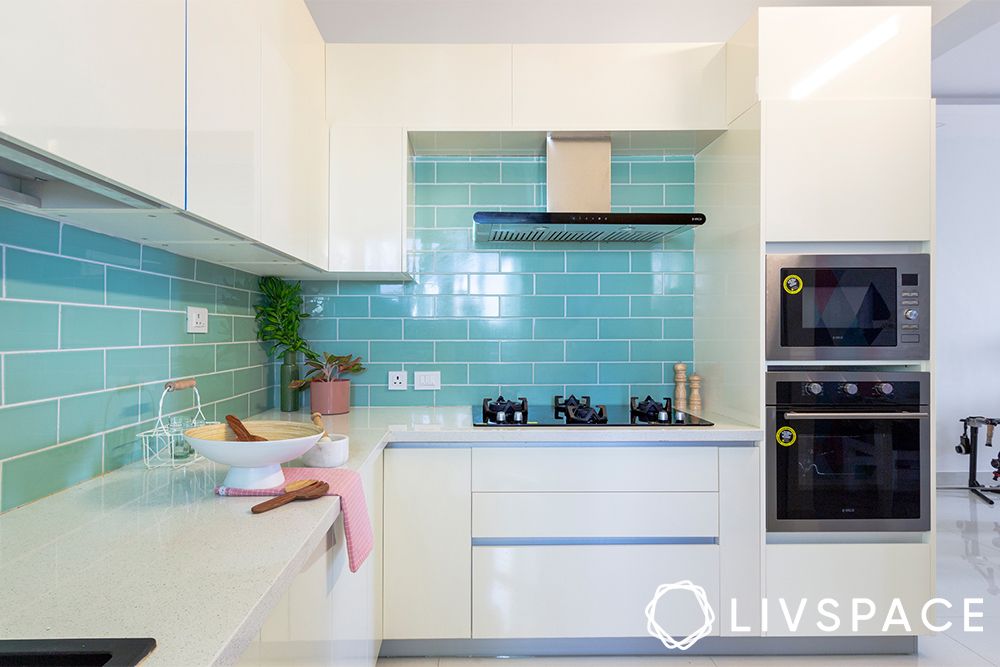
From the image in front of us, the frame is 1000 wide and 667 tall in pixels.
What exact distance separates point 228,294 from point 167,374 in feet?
1.77

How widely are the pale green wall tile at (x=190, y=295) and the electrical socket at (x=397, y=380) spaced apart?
2.97ft

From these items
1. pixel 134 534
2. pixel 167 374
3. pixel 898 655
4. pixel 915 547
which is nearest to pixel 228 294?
pixel 167 374

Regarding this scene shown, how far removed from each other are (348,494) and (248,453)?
0.24 meters

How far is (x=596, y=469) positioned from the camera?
7.18ft

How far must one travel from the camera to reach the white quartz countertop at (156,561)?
0.74 m

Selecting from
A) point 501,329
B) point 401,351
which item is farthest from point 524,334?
point 401,351

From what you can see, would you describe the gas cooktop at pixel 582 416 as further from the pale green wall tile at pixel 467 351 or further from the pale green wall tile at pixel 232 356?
the pale green wall tile at pixel 232 356

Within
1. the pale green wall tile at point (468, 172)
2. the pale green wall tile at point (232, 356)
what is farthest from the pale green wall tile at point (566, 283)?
the pale green wall tile at point (232, 356)

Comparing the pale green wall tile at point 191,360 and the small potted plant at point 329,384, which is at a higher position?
the pale green wall tile at point 191,360

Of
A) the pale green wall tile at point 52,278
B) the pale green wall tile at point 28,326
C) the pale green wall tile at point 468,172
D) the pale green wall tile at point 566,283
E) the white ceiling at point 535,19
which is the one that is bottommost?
the pale green wall tile at point 28,326

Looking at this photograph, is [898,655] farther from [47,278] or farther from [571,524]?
[47,278]

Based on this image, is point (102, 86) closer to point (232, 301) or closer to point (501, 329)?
point (232, 301)

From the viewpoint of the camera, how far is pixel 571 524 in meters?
2.19

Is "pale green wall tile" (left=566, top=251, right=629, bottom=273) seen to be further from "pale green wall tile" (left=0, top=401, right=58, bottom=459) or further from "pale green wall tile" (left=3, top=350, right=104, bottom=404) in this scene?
"pale green wall tile" (left=0, top=401, right=58, bottom=459)
